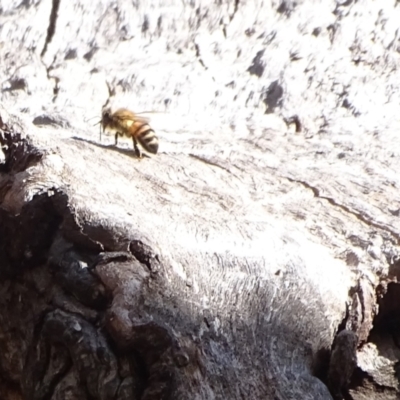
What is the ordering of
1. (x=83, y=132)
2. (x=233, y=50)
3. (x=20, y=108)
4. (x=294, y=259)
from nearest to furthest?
(x=294, y=259), (x=83, y=132), (x=20, y=108), (x=233, y=50)

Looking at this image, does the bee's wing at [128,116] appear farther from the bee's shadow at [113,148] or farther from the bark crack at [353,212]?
the bark crack at [353,212]

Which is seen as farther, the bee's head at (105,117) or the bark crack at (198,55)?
the bark crack at (198,55)

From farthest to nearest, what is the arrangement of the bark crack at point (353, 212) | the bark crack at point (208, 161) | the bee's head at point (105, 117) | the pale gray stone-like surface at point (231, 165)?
1. the bee's head at point (105, 117)
2. the bark crack at point (208, 161)
3. the bark crack at point (353, 212)
4. the pale gray stone-like surface at point (231, 165)

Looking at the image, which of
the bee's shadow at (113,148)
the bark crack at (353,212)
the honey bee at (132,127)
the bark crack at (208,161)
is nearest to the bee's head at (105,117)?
the honey bee at (132,127)

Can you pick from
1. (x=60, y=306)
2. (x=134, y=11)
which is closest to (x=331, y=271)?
(x=60, y=306)

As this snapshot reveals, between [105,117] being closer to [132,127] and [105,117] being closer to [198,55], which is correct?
[132,127]

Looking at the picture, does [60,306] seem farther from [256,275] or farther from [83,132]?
[83,132]
